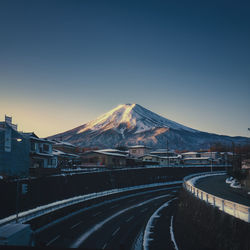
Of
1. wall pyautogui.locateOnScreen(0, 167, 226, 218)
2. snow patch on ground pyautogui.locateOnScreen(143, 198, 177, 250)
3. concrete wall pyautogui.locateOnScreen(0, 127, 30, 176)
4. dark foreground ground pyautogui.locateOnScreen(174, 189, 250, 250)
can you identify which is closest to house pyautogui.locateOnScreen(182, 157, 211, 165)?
wall pyautogui.locateOnScreen(0, 167, 226, 218)

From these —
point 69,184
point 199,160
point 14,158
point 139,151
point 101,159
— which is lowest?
point 199,160

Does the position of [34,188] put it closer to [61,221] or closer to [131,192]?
[61,221]

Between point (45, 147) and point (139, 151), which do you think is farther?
point (139, 151)

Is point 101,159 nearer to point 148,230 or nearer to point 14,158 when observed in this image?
point 14,158

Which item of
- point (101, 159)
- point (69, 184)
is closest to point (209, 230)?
point (69, 184)

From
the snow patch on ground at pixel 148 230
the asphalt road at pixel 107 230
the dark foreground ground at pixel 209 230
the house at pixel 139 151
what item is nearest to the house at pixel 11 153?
the asphalt road at pixel 107 230

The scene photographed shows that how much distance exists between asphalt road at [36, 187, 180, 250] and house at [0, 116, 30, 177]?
44.5 feet

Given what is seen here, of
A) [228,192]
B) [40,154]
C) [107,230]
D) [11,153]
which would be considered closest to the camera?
[107,230]

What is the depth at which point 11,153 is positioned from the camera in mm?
40969

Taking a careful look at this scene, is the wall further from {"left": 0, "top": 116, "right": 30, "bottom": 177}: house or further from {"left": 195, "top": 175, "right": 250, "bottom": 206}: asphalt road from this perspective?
{"left": 195, "top": 175, "right": 250, "bottom": 206}: asphalt road

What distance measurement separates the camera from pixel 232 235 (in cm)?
1552

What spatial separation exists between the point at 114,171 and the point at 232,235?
48208 millimetres

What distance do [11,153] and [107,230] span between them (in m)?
22.1

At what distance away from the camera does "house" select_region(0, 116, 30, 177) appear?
129ft
